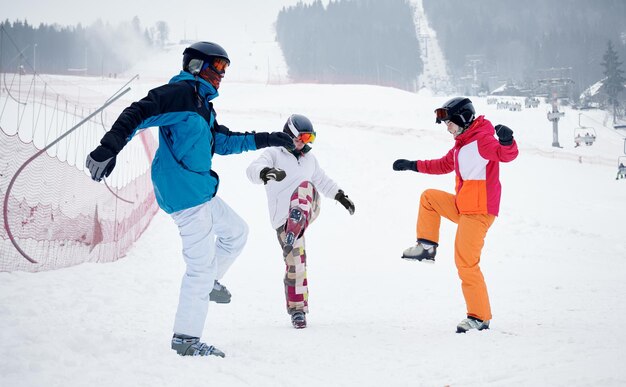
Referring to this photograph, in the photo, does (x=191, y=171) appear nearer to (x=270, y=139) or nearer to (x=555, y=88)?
(x=270, y=139)


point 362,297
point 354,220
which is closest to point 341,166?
point 354,220

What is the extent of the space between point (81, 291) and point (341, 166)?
12716mm

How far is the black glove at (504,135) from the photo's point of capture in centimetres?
427

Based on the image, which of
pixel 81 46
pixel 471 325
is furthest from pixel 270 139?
pixel 81 46

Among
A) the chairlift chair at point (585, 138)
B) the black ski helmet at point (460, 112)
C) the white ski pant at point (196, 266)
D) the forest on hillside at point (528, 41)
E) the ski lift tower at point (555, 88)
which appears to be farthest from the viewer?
the forest on hillside at point (528, 41)

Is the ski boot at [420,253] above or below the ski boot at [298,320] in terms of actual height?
above

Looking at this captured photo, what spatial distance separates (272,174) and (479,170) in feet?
6.07

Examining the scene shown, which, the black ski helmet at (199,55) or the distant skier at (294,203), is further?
the distant skier at (294,203)

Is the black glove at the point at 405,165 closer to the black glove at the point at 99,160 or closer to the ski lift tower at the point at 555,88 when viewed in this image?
the black glove at the point at 99,160

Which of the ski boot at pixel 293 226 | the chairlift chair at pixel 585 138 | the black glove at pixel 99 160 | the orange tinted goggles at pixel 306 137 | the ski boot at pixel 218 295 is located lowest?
the ski boot at pixel 218 295

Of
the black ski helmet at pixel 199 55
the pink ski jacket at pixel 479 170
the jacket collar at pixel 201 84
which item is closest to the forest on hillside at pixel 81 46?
the black ski helmet at pixel 199 55

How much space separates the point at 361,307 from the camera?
6.18 meters

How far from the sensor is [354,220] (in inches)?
510

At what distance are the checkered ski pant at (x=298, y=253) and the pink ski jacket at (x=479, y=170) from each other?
151 centimetres
